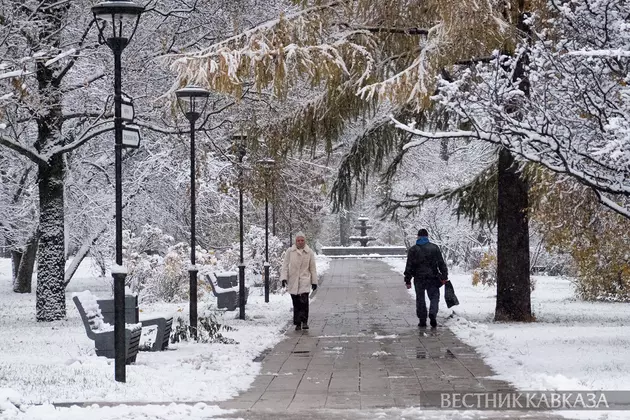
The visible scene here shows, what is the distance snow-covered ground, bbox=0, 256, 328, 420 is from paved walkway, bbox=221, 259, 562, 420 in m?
0.37

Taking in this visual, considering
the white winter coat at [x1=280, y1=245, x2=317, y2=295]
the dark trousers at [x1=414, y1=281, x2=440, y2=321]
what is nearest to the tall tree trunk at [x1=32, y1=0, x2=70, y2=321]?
the white winter coat at [x1=280, y1=245, x2=317, y2=295]

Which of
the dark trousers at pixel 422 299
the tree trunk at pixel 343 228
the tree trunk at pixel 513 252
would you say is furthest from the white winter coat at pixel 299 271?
the tree trunk at pixel 343 228

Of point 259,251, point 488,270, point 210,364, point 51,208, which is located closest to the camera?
point 210,364

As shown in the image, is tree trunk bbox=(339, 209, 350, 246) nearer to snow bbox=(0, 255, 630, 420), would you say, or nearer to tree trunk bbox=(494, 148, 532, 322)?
tree trunk bbox=(494, 148, 532, 322)

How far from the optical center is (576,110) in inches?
446

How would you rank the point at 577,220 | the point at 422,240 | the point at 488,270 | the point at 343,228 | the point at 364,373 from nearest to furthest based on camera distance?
1. the point at 364,373
2. the point at 577,220
3. the point at 422,240
4. the point at 488,270
5. the point at 343,228

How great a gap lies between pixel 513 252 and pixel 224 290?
640 centimetres

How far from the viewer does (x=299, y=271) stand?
56.4ft

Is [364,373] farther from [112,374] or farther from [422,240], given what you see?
[422,240]

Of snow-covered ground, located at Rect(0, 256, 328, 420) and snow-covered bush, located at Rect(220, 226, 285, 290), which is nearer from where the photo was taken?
snow-covered ground, located at Rect(0, 256, 328, 420)

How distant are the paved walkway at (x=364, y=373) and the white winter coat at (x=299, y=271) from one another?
2.61 feet

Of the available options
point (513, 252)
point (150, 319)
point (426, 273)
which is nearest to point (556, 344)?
point (426, 273)

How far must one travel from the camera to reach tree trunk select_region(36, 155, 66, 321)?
64.4ft

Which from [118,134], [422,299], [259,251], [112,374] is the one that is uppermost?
[118,134]
